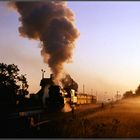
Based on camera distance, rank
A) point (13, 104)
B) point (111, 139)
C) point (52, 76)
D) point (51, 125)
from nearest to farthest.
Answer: point (111, 139) < point (51, 125) < point (13, 104) < point (52, 76)

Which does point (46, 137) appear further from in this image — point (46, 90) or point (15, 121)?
point (46, 90)

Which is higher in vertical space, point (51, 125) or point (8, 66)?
point (8, 66)

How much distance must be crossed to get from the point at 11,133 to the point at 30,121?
1222mm

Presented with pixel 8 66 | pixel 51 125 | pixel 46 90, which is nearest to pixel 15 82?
pixel 8 66

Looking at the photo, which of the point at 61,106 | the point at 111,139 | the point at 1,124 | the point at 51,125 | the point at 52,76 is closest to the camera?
the point at 111,139

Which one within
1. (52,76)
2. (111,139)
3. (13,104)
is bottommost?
(111,139)

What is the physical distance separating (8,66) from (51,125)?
149 feet

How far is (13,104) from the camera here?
2608cm

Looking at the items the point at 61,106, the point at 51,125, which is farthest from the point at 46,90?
the point at 51,125

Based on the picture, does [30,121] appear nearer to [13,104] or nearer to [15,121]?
[15,121]

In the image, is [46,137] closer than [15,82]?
Yes

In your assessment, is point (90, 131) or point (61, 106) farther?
point (61, 106)

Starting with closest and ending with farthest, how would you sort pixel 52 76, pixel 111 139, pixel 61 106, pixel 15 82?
pixel 111 139 → pixel 61 106 → pixel 52 76 → pixel 15 82

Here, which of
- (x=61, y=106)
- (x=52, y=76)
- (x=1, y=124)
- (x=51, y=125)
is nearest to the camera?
(x=1, y=124)
